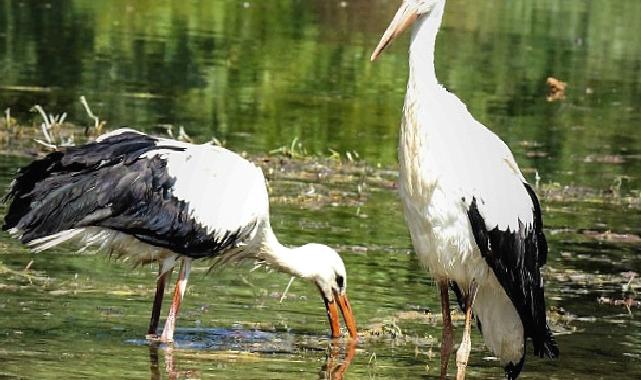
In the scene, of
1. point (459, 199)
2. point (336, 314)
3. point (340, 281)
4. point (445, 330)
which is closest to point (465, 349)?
point (445, 330)

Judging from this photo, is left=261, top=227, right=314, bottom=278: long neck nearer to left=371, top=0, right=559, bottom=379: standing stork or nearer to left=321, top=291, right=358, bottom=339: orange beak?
left=321, top=291, right=358, bottom=339: orange beak

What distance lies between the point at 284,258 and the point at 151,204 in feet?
3.18

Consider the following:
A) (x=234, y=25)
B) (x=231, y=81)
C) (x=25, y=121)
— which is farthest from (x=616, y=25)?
(x=25, y=121)

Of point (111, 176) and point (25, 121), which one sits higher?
point (111, 176)

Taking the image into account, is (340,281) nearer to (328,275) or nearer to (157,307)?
(328,275)

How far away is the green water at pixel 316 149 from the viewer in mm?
9758

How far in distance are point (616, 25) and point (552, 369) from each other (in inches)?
1057

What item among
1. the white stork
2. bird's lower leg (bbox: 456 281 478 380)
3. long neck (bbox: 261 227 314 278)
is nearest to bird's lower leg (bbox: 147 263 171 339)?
the white stork

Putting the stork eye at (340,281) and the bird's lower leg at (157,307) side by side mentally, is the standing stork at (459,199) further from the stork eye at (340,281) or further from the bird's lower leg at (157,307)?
the bird's lower leg at (157,307)

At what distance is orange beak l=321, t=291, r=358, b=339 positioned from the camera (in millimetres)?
10234

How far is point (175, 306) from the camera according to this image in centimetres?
973

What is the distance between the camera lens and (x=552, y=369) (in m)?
9.74

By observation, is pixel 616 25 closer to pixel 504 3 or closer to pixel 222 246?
pixel 504 3

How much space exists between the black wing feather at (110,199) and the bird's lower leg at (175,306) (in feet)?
0.41
